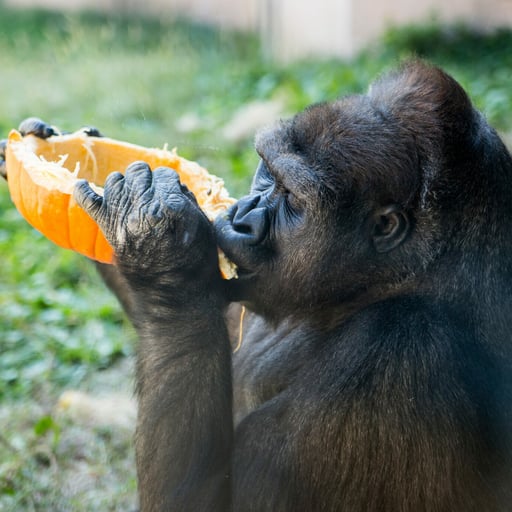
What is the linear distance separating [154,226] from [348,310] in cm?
84

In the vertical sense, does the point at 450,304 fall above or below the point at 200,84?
above

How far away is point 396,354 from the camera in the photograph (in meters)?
3.13

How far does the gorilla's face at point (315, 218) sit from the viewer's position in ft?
11.0

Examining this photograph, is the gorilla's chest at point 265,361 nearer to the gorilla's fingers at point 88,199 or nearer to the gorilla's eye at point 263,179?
the gorilla's eye at point 263,179

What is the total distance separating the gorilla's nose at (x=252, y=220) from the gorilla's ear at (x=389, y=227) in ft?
1.41

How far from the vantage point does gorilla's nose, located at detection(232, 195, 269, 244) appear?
3.45 m

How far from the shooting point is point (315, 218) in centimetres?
338

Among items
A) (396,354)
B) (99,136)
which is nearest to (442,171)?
(396,354)

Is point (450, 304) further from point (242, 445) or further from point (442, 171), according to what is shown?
point (242, 445)

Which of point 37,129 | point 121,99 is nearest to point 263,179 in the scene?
point 37,129

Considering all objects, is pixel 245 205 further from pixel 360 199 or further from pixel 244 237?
pixel 360 199

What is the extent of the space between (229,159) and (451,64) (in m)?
2.54

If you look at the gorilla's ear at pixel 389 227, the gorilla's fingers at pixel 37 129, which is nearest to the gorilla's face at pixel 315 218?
the gorilla's ear at pixel 389 227

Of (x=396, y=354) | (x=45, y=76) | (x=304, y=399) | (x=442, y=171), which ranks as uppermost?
(x=442, y=171)
